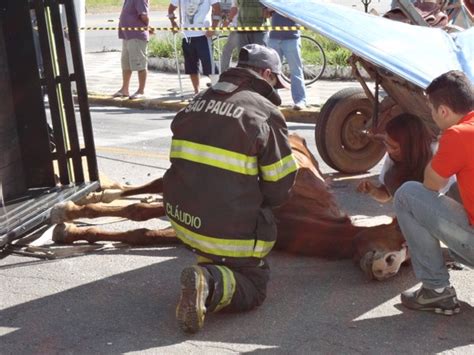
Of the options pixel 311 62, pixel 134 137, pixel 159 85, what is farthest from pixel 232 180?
pixel 159 85

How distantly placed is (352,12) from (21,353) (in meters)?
2.81

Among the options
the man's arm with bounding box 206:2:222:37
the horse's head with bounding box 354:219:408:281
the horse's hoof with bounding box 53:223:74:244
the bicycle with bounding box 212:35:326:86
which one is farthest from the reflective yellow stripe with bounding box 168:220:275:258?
the bicycle with bounding box 212:35:326:86

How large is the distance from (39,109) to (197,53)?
6.73 meters

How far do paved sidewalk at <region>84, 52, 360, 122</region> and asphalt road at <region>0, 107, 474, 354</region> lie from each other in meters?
6.56

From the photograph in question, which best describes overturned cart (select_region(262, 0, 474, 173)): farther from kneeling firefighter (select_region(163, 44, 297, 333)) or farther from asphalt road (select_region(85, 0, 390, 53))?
asphalt road (select_region(85, 0, 390, 53))

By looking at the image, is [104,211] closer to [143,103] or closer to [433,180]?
[433,180]

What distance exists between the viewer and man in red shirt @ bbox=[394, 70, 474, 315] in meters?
4.23

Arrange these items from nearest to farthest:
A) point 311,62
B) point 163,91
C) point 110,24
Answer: point 163,91 < point 311,62 < point 110,24

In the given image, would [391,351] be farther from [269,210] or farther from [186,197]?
[186,197]

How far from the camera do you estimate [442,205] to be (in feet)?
14.6

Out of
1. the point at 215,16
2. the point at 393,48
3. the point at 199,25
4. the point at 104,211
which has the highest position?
the point at 393,48

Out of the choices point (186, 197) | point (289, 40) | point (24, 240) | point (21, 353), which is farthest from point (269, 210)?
point (289, 40)

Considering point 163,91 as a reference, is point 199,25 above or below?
above

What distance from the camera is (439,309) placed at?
463 centimetres
